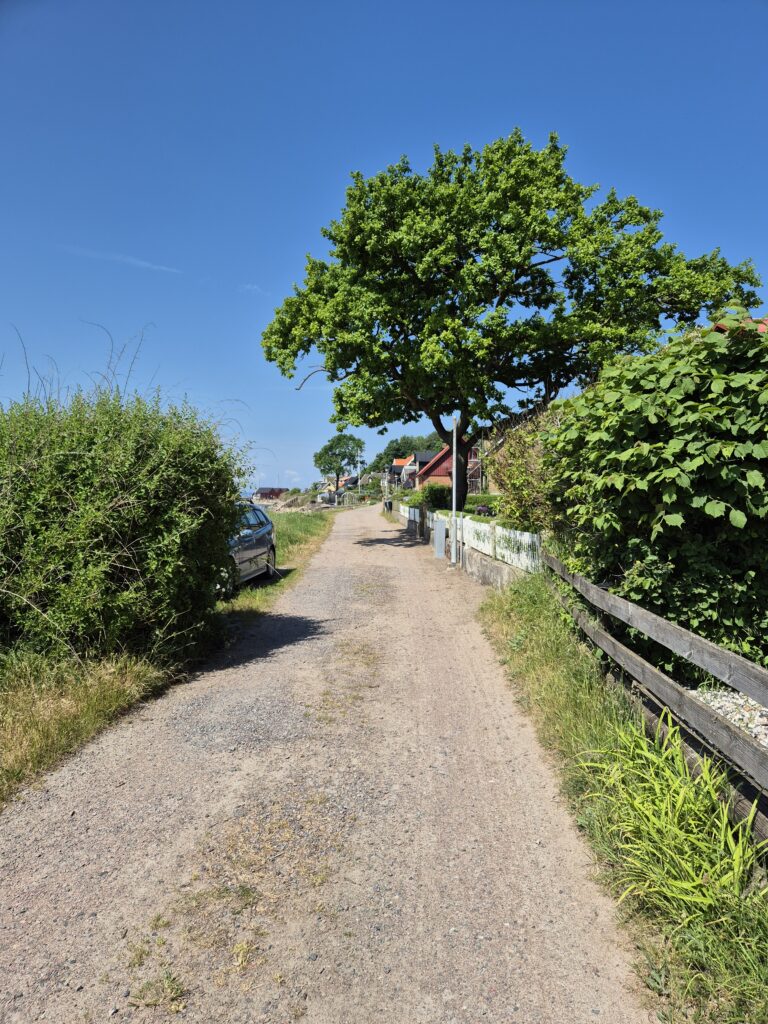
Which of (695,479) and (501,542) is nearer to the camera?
(695,479)

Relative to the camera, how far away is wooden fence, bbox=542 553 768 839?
8.45 ft

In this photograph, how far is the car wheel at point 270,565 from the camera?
13290 mm

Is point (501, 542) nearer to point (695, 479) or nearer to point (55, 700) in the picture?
point (695, 479)

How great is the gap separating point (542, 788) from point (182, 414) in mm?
5221

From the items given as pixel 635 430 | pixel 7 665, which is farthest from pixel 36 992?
pixel 635 430

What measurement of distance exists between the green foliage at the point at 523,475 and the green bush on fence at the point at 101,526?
4.55m

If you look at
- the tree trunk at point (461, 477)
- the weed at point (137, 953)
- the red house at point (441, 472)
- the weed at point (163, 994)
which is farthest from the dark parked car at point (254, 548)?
the red house at point (441, 472)

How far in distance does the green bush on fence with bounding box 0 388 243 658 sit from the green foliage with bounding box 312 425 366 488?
4376 inches

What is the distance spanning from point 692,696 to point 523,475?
600cm

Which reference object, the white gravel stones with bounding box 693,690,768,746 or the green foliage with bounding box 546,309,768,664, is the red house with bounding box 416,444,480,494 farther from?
the white gravel stones with bounding box 693,690,768,746

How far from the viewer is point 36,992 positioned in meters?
2.34

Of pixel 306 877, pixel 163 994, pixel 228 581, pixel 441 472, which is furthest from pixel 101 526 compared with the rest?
pixel 441 472

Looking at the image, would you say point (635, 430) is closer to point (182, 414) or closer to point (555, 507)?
point (555, 507)

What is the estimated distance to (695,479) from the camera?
13.2 feet
